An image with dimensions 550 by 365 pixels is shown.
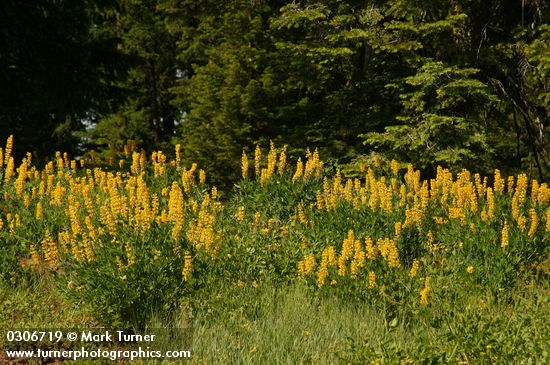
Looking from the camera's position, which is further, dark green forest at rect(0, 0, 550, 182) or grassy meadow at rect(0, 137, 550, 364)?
dark green forest at rect(0, 0, 550, 182)

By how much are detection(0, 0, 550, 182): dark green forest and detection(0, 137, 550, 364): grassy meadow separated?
15.6ft

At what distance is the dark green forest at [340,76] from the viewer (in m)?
12.2

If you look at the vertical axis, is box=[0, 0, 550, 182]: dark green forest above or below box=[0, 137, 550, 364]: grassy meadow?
above

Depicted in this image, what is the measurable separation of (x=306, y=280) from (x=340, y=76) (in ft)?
37.5

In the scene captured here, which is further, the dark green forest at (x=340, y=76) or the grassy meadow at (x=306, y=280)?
the dark green forest at (x=340, y=76)

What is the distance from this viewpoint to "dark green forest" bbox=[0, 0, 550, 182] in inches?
480

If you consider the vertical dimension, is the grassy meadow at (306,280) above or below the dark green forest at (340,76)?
below

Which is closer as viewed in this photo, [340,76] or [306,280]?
[306,280]

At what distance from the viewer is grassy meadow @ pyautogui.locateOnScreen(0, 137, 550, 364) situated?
15.6ft

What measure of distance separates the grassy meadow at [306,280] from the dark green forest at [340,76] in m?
4.77

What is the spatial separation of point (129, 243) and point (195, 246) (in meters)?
0.74

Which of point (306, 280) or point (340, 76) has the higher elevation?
point (340, 76)

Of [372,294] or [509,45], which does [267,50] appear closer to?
[509,45]

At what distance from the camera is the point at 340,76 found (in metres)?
16.8
